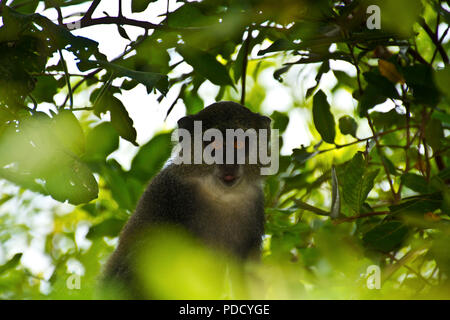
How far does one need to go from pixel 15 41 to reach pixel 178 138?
178cm

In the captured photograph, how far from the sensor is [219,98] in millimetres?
3902

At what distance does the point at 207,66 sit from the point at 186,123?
3.21ft

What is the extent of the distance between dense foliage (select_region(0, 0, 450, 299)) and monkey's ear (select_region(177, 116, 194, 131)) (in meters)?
0.15

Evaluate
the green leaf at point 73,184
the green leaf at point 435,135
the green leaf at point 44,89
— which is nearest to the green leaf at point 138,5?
the green leaf at point 44,89

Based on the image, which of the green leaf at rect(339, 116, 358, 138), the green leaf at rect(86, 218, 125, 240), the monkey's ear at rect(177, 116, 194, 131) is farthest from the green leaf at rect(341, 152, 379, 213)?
the green leaf at rect(86, 218, 125, 240)

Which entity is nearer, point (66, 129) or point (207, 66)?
point (66, 129)

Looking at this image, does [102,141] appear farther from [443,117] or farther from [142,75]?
[443,117]

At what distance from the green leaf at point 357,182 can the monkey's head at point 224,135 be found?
1.32 metres

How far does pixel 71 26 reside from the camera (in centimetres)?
260

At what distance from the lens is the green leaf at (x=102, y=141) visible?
3.32 metres

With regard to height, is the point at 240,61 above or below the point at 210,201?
above

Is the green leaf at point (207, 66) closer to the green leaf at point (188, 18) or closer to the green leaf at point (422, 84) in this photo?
the green leaf at point (188, 18)

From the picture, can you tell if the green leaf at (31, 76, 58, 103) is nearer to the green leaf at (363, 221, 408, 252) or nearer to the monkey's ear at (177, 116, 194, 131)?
the monkey's ear at (177, 116, 194, 131)

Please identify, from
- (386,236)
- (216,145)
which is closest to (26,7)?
(216,145)
